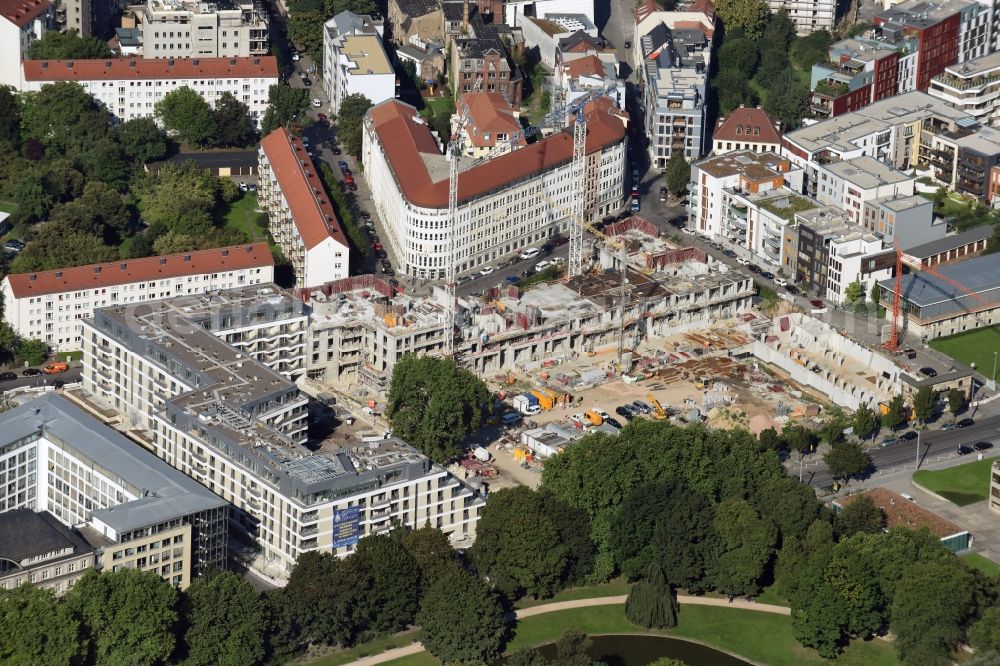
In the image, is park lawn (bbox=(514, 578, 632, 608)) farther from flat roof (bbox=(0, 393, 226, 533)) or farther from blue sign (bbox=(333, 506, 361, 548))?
flat roof (bbox=(0, 393, 226, 533))

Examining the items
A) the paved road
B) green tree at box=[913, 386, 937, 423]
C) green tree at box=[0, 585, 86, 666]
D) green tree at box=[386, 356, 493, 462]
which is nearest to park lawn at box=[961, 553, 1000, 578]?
the paved road

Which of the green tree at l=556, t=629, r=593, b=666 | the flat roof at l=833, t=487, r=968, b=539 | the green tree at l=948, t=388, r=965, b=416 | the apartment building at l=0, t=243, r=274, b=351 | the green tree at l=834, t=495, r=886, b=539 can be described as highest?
the apartment building at l=0, t=243, r=274, b=351

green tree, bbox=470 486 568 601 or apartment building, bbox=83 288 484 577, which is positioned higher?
apartment building, bbox=83 288 484 577

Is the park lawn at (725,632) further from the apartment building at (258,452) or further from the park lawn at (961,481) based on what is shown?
the park lawn at (961,481)

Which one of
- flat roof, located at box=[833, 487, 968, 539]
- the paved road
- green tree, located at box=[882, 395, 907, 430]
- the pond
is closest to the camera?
the pond

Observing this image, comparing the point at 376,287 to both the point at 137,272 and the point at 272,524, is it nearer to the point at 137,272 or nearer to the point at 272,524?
the point at 137,272
